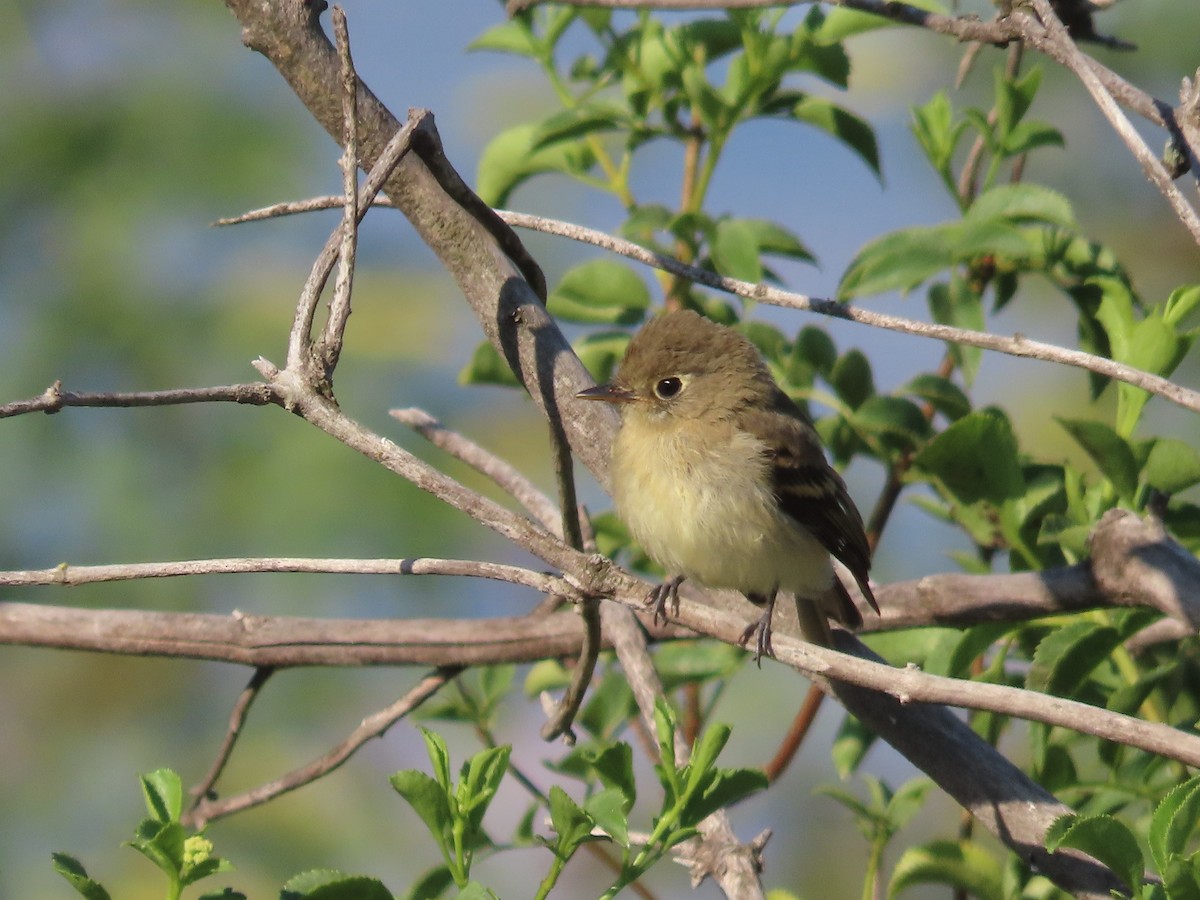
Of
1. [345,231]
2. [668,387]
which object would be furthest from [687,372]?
[345,231]

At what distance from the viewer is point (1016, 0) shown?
2.77 meters

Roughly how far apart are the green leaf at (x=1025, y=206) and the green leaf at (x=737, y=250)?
512 millimetres

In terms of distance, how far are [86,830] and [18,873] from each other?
24 cm

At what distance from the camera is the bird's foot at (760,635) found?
2512 millimetres

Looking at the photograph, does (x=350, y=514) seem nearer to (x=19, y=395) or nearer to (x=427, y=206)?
(x=19, y=395)

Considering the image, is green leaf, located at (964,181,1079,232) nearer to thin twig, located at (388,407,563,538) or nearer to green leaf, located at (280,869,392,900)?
thin twig, located at (388,407,563,538)

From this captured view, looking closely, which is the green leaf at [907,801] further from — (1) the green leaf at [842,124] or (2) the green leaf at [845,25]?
(2) the green leaf at [845,25]

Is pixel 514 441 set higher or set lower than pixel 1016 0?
lower

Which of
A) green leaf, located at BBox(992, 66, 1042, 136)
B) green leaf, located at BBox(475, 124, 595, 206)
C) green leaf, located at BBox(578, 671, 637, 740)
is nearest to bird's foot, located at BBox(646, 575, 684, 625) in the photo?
green leaf, located at BBox(578, 671, 637, 740)

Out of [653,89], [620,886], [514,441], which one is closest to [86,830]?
[514,441]

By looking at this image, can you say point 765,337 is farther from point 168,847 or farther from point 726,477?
point 168,847

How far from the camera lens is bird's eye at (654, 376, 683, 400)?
3.93 m

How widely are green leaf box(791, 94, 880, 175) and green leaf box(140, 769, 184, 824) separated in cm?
223

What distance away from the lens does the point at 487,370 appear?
3.50 m
